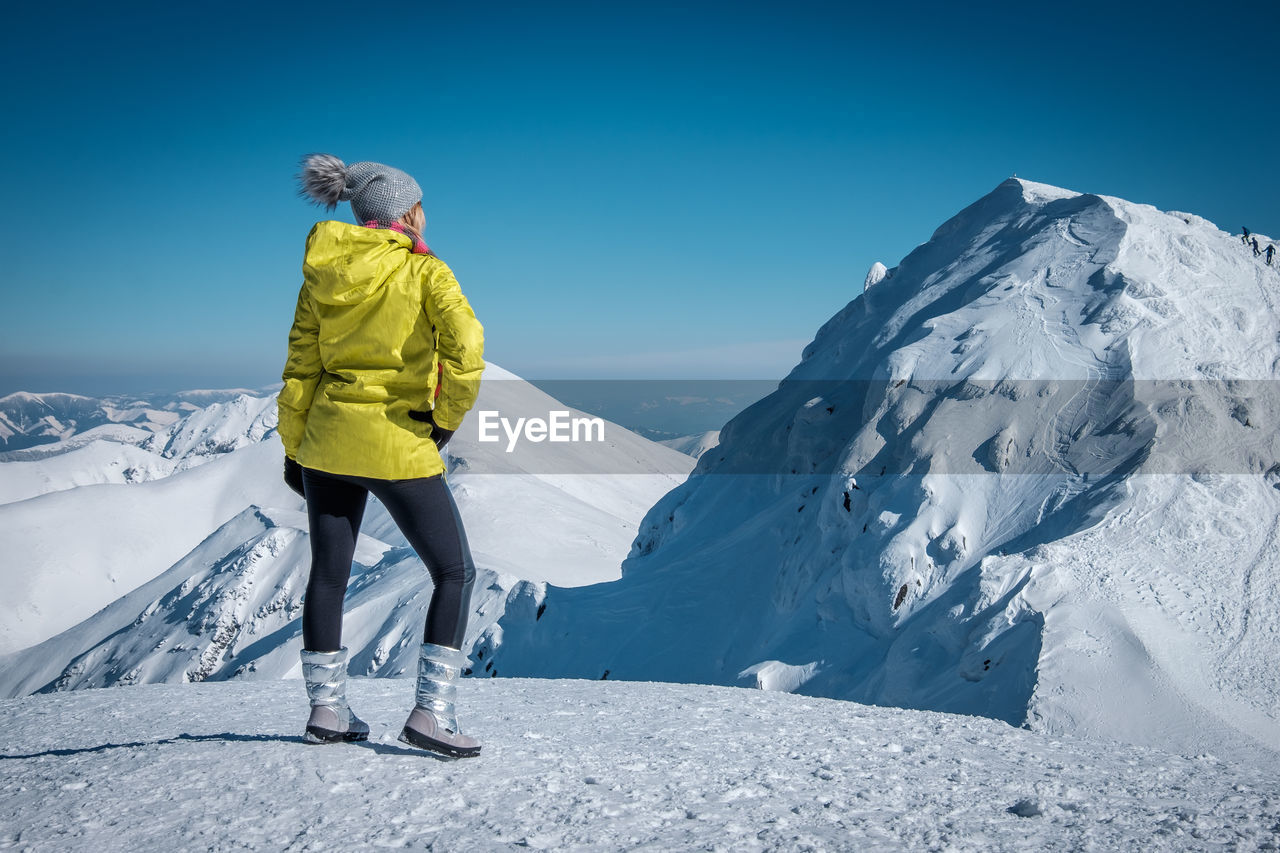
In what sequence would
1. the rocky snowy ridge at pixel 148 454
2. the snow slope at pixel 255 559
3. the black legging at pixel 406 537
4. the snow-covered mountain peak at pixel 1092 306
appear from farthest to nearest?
1. the rocky snowy ridge at pixel 148 454
2. the snow slope at pixel 255 559
3. the snow-covered mountain peak at pixel 1092 306
4. the black legging at pixel 406 537

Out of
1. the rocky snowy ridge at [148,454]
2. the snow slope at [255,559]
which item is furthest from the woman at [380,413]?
the rocky snowy ridge at [148,454]

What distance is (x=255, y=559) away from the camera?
4391cm

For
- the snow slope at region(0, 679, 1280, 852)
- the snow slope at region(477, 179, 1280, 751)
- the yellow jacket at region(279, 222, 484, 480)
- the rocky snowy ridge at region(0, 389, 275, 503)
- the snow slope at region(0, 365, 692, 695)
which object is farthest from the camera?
the rocky snowy ridge at region(0, 389, 275, 503)

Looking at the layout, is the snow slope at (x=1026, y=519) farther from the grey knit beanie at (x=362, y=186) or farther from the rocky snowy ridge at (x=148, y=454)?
the rocky snowy ridge at (x=148, y=454)

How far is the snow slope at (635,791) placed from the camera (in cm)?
271

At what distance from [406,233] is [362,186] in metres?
0.32

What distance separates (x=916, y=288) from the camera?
20.1 meters

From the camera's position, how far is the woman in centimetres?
328

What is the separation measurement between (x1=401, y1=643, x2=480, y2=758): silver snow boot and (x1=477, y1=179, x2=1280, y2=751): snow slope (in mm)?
7255

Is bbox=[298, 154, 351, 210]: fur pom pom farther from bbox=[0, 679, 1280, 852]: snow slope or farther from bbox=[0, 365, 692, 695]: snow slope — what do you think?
bbox=[0, 365, 692, 695]: snow slope

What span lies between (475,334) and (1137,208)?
16374mm

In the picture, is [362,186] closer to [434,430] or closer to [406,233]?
[406,233]

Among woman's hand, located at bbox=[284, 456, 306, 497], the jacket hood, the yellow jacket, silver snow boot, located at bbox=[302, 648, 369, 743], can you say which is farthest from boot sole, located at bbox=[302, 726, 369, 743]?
the jacket hood

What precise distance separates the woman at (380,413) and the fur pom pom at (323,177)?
12 centimetres
